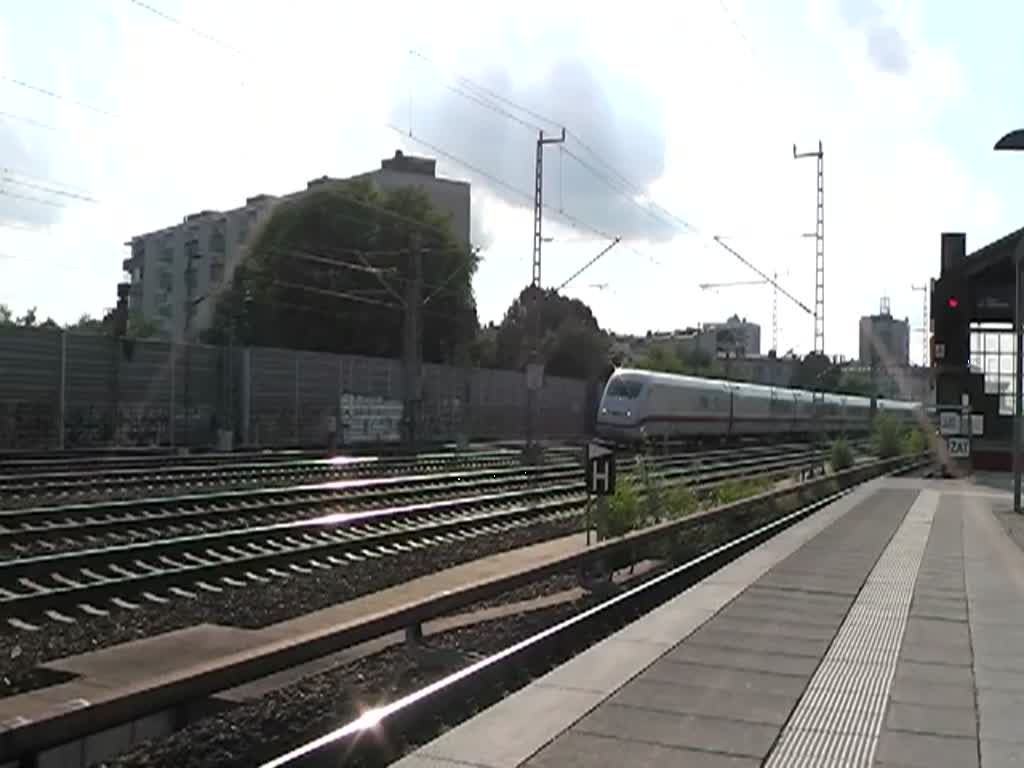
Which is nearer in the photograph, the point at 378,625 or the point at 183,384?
the point at 378,625

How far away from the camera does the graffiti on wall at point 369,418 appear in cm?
5266

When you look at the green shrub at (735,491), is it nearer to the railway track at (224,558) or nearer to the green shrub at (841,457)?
the railway track at (224,558)

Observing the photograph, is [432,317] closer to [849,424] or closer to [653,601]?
[849,424]

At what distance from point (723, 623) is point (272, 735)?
4116mm

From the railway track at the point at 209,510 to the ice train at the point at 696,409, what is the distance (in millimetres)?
19116

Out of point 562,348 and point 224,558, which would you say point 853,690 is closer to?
point 224,558

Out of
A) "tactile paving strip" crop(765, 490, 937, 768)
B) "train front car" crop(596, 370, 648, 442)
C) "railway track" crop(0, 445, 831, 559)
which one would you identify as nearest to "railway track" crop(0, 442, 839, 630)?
"railway track" crop(0, 445, 831, 559)

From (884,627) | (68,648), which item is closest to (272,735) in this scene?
(68,648)

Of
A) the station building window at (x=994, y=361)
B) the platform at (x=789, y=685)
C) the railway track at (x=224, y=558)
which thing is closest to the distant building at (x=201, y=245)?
the station building window at (x=994, y=361)

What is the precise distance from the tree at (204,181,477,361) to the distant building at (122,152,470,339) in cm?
3400

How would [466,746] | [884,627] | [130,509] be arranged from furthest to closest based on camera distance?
1. [130,509]
2. [884,627]
3. [466,746]

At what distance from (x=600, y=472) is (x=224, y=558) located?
4.75 m

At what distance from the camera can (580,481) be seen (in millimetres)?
29781

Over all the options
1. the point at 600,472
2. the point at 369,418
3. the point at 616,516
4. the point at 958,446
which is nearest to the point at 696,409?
the point at 369,418
